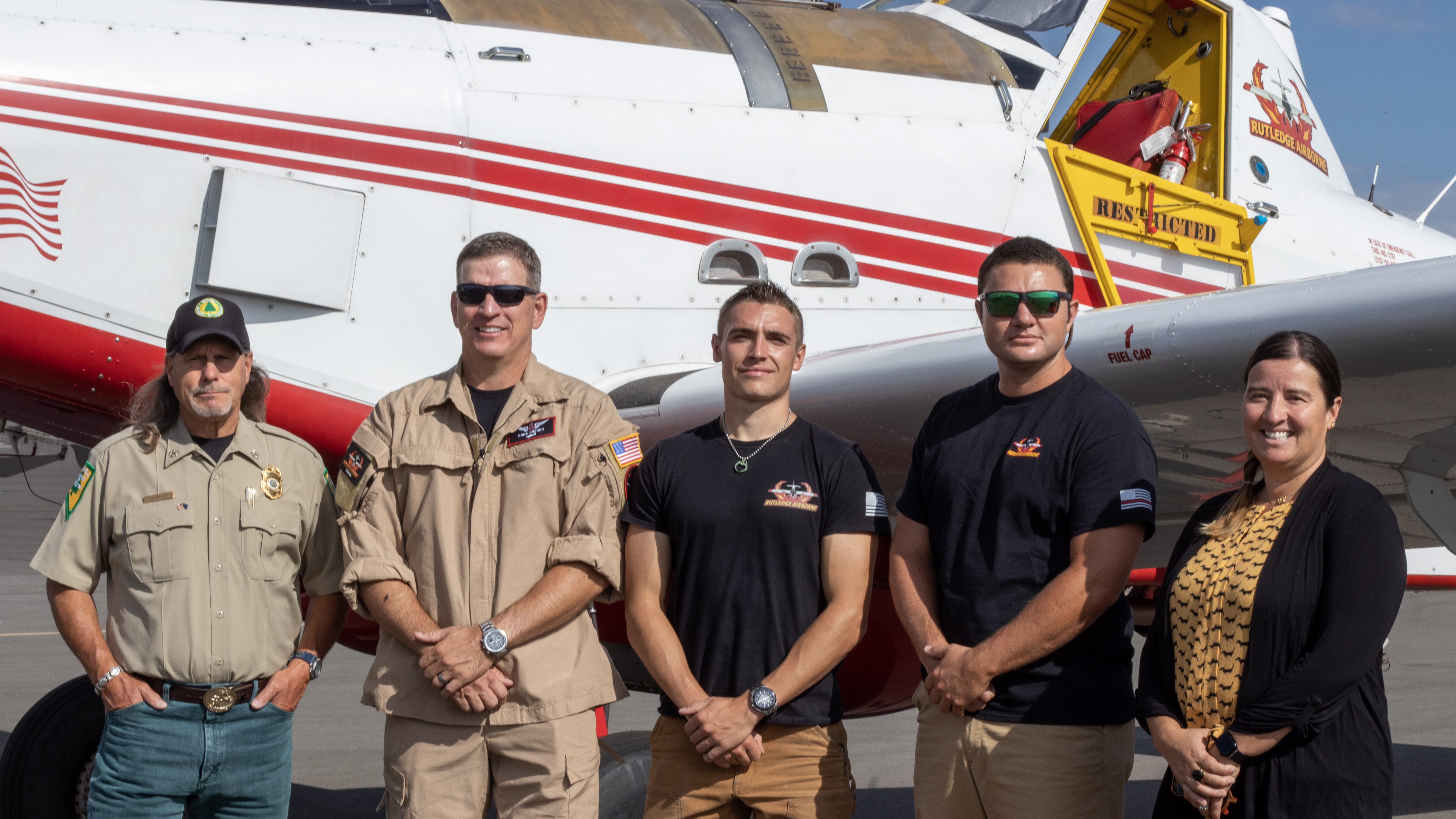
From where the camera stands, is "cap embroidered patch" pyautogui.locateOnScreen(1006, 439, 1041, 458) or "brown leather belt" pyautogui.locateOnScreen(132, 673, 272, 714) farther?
"brown leather belt" pyautogui.locateOnScreen(132, 673, 272, 714)

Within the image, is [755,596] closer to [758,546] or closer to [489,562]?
[758,546]

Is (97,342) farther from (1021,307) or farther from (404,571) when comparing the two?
(1021,307)

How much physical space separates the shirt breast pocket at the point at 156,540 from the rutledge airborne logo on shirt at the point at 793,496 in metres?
1.23

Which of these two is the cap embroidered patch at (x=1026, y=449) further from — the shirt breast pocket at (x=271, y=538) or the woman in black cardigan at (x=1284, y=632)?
the shirt breast pocket at (x=271, y=538)

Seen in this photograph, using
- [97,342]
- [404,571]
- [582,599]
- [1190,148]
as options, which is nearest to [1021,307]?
[582,599]

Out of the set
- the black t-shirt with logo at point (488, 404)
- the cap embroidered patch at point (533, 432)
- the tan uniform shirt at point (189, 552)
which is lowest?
the tan uniform shirt at point (189, 552)

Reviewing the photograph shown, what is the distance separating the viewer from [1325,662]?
203 centimetres

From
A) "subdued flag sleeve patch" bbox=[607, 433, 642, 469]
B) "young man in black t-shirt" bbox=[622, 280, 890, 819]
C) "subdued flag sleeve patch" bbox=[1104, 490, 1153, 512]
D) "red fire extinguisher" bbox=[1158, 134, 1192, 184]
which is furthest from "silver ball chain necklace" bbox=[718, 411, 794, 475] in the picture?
"red fire extinguisher" bbox=[1158, 134, 1192, 184]

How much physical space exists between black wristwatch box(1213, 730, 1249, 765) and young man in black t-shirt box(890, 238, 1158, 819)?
0.29 metres

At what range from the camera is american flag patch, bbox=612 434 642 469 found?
104 inches

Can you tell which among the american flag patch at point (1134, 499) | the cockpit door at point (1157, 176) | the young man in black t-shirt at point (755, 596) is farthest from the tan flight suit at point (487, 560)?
the cockpit door at point (1157, 176)

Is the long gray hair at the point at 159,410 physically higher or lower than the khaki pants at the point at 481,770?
higher

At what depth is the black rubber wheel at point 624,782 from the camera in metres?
3.72

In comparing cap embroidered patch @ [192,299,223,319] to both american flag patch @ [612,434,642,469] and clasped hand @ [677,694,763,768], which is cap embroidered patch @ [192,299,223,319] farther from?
clasped hand @ [677,694,763,768]
